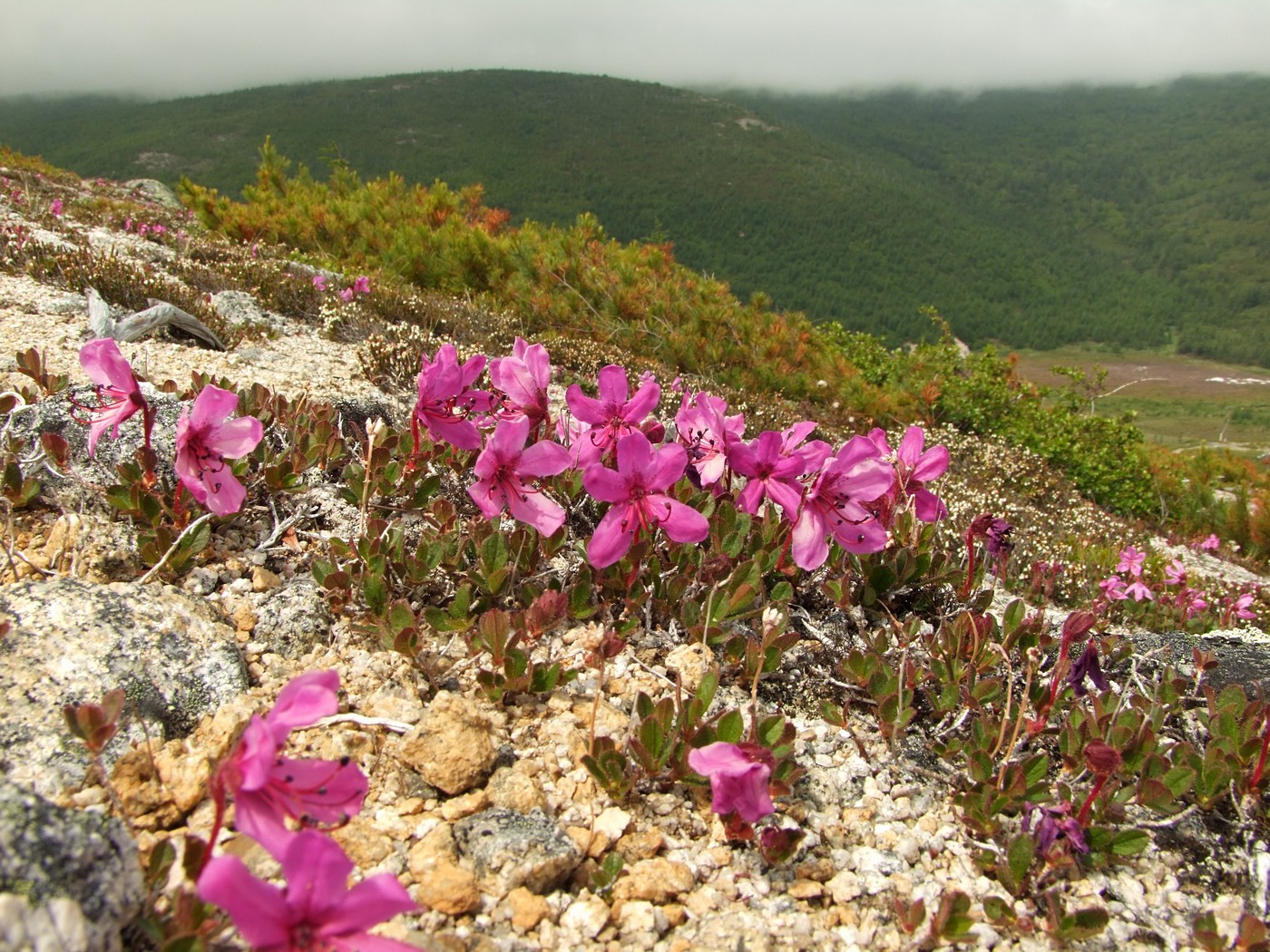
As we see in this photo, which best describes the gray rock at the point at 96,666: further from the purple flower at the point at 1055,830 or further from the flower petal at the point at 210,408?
the purple flower at the point at 1055,830

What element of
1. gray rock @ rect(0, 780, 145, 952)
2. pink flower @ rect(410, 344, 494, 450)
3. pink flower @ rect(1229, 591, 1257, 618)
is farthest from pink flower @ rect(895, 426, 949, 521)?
pink flower @ rect(1229, 591, 1257, 618)

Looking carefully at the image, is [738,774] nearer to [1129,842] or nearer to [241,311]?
[1129,842]

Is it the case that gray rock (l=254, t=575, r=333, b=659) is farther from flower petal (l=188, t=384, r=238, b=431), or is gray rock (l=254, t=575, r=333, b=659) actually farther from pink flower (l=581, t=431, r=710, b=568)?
pink flower (l=581, t=431, r=710, b=568)

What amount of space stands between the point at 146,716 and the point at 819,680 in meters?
1.88

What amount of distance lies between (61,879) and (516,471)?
1.31 metres

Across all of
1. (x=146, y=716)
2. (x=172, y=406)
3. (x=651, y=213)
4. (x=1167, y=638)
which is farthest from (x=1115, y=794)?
(x=651, y=213)

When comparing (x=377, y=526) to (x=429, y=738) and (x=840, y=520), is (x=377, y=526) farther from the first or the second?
(x=840, y=520)

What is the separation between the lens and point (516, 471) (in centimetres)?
217

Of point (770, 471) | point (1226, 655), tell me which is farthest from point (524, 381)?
point (1226, 655)

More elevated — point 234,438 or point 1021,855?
point 234,438

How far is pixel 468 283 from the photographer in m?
→ 10.6

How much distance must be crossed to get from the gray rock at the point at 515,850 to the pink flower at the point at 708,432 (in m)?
1.13

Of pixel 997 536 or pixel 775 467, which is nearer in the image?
pixel 775 467

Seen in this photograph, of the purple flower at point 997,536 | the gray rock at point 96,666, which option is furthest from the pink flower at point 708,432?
the gray rock at point 96,666
